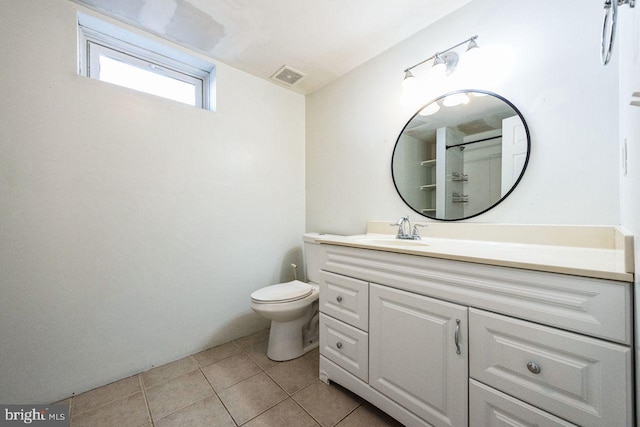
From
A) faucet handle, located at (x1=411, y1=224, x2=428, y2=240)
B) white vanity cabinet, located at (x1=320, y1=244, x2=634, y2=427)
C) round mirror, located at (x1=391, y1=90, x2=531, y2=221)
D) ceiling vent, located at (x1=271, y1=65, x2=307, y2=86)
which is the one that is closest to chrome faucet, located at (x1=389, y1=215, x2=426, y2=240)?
faucet handle, located at (x1=411, y1=224, x2=428, y2=240)

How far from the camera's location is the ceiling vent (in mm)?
1937

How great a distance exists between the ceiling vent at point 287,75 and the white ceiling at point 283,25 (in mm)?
59

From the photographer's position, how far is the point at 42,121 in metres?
1.23

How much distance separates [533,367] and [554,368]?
5 cm

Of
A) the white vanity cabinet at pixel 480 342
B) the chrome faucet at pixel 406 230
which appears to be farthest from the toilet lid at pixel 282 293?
the chrome faucet at pixel 406 230

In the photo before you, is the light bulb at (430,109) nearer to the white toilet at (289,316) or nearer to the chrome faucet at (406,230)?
the chrome faucet at (406,230)

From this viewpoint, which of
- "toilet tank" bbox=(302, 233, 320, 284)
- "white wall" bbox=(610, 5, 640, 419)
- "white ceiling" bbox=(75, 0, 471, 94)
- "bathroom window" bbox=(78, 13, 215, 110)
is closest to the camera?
"white wall" bbox=(610, 5, 640, 419)

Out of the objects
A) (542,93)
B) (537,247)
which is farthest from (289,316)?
(542,93)

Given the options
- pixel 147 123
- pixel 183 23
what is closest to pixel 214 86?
pixel 183 23

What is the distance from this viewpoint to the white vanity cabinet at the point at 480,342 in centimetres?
62

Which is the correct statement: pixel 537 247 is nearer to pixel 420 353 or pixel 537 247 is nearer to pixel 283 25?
pixel 420 353

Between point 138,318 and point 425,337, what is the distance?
166cm

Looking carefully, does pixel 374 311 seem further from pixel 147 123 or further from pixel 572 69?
pixel 147 123

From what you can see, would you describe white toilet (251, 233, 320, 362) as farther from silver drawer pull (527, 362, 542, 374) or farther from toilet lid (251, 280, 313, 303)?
silver drawer pull (527, 362, 542, 374)
